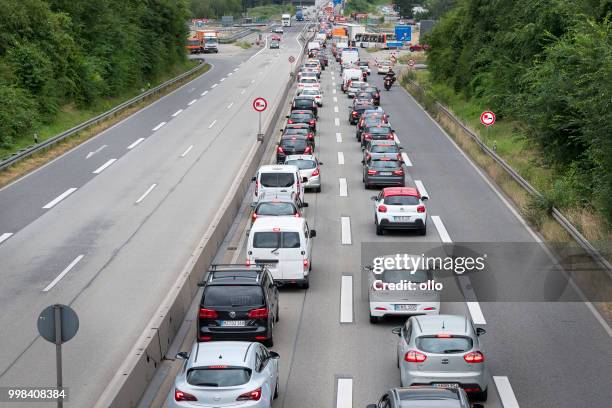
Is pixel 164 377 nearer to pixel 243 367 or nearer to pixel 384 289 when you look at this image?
pixel 243 367

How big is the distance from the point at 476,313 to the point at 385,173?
592 inches

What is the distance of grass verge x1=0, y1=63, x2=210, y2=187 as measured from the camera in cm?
3841

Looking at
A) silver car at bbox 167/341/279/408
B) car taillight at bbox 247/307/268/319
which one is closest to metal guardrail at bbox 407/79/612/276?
car taillight at bbox 247/307/268/319

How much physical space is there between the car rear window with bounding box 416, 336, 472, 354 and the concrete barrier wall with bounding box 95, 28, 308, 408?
187 inches

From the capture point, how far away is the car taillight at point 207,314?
1845 cm

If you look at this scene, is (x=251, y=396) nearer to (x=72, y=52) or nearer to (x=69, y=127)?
(x=69, y=127)

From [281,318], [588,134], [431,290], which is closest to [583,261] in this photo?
[588,134]

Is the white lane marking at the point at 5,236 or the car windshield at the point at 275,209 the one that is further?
the white lane marking at the point at 5,236

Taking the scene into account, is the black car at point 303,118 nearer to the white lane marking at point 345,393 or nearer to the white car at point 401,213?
the white car at point 401,213

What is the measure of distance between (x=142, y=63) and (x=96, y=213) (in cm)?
4391

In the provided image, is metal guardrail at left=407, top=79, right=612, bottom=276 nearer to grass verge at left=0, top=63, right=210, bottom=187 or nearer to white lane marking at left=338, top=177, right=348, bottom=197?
white lane marking at left=338, top=177, right=348, bottom=197

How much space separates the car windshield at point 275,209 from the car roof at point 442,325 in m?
11.3

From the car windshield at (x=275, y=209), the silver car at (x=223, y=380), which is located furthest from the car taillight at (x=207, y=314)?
the car windshield at (x=275, y=209)

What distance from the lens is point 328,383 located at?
1706 cm
